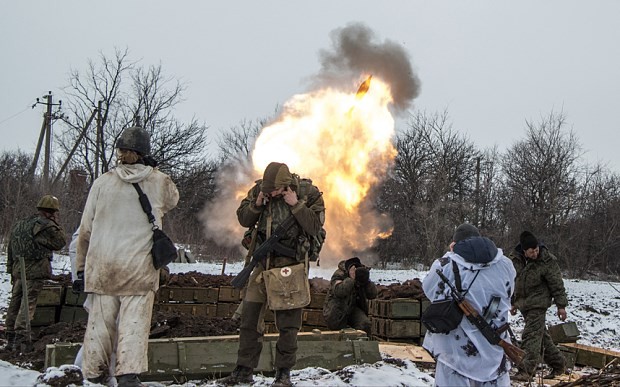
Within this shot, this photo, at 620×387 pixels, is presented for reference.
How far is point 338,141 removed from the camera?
17.3 meters

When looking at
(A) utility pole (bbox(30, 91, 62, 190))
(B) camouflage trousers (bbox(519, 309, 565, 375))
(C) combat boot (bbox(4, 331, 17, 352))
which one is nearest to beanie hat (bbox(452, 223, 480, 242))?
(B) camouflage trousers (bbox(519, 309, 565, 375))

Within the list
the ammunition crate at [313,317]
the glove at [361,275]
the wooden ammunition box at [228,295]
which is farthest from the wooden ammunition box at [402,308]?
the wooden ammunition box at [228,295]

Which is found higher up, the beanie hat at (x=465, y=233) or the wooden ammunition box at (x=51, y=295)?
the beanie hat at (x=465, y=233)

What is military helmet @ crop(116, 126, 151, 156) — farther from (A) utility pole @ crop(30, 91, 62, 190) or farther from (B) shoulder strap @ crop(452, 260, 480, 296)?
(A) utility pole @ crop(30, 91, 62, 190)

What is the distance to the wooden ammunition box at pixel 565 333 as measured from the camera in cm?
1017

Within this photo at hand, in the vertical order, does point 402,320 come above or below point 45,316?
above

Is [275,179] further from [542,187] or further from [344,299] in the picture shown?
[542,187]

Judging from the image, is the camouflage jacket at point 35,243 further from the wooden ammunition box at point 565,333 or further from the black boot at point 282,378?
the wooden ammunition box at point 565,333

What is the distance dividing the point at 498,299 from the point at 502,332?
244 mm

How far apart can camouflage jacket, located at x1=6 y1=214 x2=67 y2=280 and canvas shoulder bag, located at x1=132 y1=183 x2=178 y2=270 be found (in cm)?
473

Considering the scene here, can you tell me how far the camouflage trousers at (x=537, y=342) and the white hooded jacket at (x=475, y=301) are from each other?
4433mm

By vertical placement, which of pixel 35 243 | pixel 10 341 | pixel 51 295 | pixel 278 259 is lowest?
pixel 10 341

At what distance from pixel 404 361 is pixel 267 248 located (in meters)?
2.48

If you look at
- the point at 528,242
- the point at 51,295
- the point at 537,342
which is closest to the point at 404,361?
the point at 537,342
